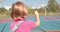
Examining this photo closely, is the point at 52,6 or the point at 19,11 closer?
the point at 19,11

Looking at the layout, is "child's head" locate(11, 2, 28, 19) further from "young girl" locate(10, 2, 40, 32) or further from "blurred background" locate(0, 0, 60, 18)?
"blurred background" locate(0, 0, 60, 18)

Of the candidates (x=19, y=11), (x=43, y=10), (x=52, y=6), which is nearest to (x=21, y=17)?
(x=19, y=11)

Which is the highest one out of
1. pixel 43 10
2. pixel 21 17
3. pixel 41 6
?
pixel 21 17

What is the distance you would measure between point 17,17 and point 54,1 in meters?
4.90

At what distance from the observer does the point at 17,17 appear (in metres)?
0.61

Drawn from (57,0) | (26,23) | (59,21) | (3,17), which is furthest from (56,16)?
(26,23)

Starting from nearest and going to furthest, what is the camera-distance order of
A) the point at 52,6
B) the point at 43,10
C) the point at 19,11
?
the point at 19,11, the point at 43,10, the point at 52,6

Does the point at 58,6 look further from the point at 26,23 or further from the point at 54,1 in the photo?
the point at 26,23

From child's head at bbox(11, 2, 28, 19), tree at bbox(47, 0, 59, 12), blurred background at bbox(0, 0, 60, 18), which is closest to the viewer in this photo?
child's head at bbox(11, 2, 28, 19)

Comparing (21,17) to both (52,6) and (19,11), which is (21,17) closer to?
(19,11)

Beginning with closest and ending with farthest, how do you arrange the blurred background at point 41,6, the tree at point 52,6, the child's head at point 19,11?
the child's head at point 19,11 < the blurred background at point 41,6 < the tree at point 52,6

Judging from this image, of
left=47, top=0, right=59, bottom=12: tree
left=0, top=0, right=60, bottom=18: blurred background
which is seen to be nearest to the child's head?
left=0, top=0, right=60, bottom=18: blurred background

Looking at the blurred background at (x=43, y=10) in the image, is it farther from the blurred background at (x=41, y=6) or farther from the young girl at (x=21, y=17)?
the young girl at (x=21, y=17)

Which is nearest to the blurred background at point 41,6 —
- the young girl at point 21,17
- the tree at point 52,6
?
the tree at point 52,6
